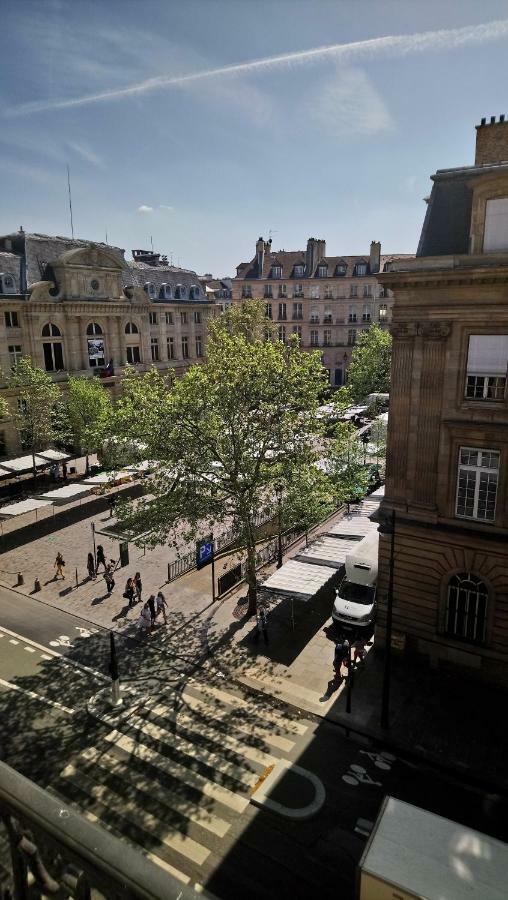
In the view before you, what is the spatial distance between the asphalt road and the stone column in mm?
8106

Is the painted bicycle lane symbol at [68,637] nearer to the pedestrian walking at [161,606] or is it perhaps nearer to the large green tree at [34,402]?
the pedestrian walking at [161,606]

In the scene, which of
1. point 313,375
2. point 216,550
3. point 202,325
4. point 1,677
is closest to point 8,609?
point 1,677

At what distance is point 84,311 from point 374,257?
140 feet

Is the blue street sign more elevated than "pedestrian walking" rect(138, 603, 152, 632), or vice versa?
the blue street sign

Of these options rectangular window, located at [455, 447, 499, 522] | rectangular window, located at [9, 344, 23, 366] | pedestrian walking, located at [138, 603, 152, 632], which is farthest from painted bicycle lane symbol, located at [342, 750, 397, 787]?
rectangular window, located at [9, 344, 23, 366]

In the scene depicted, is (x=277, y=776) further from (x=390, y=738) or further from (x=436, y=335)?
(x=436, y=335)

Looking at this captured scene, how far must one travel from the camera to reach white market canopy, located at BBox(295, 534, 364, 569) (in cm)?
2495

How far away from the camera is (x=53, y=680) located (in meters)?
19.8

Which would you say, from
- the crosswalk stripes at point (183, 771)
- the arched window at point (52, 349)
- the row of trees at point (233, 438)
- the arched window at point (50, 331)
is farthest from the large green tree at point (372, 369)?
the crosswalk stripes at point (183, 771)

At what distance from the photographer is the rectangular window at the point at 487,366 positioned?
1723cm

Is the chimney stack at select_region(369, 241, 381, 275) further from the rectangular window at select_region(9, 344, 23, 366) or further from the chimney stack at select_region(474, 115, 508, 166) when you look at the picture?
the chimney stack at select_region(474, 115, 508, 166)

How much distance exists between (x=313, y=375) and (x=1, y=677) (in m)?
15.9

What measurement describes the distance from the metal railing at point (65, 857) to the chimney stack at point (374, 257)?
78700 millimetres

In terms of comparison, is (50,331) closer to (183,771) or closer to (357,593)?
(357,593)
